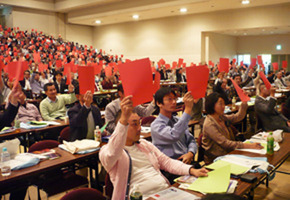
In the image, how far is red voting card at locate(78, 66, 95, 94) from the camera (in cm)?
317

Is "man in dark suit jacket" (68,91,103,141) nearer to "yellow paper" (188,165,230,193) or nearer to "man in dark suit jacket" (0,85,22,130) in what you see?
"man in dark suit jacket" (0,85,22,130)

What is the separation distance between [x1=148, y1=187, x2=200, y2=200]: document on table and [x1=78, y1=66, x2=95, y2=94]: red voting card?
68.1 inches

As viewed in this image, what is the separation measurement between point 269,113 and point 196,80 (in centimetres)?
258

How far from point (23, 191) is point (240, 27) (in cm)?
1571

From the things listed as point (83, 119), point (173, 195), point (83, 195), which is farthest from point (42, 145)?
point (173, 195)

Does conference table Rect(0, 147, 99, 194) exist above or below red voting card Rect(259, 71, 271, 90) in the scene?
below

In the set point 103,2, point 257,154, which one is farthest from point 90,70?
point 103,2

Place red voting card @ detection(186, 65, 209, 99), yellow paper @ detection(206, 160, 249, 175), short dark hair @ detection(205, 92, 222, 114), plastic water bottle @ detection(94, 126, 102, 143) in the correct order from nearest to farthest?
yellow paper @ detection(206, 160, 249, 175), red voting card @ detection(186, 65, 209, 99), short dark hair @ detection(205, 92, 222, 114), plastic water bottle @ detection(94, 126, 102, 143)

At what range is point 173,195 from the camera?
5.93ft

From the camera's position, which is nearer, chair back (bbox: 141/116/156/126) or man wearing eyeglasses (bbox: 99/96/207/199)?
man wearing eyeglasses (bbox: 99/96/207/199)

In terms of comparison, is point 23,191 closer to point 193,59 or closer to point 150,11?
point 150,11

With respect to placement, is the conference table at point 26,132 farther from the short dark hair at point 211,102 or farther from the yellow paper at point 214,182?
the yellow paper at point 214,182

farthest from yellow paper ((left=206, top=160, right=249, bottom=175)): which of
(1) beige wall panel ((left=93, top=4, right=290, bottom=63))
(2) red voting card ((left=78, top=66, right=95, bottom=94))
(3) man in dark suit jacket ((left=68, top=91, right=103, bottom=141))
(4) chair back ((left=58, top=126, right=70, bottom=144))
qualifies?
(1) beige wall panel ((left=93, top=4, right=290, bottom=63))

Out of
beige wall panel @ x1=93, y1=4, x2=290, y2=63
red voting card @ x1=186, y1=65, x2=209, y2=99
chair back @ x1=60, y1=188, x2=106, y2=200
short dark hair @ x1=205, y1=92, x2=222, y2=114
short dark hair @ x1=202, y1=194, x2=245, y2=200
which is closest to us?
short dark hair @ x1=202, y1=194, x2=245, y2=200
